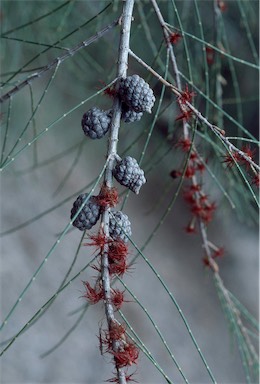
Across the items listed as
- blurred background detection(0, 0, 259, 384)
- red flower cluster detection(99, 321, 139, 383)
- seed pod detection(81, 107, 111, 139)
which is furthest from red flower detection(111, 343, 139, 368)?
blurred background detection(0, 0, 259, 384)

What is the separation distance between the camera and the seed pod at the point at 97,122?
1.06 ft

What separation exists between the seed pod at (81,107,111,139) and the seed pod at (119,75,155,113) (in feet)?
0.04

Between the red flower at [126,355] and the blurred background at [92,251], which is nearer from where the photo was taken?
the red flower at [126,355]

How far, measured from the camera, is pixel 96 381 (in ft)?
3.99

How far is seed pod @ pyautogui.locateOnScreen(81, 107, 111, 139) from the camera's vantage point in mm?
323

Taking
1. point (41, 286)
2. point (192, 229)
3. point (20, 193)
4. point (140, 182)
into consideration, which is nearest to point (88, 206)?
point (140, 182)

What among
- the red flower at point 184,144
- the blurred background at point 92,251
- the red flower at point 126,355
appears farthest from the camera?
the blurred background at point 92,251

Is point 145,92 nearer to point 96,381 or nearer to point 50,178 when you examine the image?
point 96,381

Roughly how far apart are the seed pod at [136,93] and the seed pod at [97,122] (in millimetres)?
14

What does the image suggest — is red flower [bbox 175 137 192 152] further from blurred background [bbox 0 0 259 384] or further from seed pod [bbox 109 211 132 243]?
blurred background [bbox 0 0 259 384]

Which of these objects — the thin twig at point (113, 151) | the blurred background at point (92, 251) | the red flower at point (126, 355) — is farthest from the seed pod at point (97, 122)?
the blurred background at point (92, 251)

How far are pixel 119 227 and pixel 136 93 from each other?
2.7 inches

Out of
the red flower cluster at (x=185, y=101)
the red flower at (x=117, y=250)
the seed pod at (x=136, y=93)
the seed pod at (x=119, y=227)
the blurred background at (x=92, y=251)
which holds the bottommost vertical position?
the red flower at (x=117, y=250)

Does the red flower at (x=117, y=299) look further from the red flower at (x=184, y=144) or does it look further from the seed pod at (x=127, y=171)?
the red flower at (x=184, y=144)
